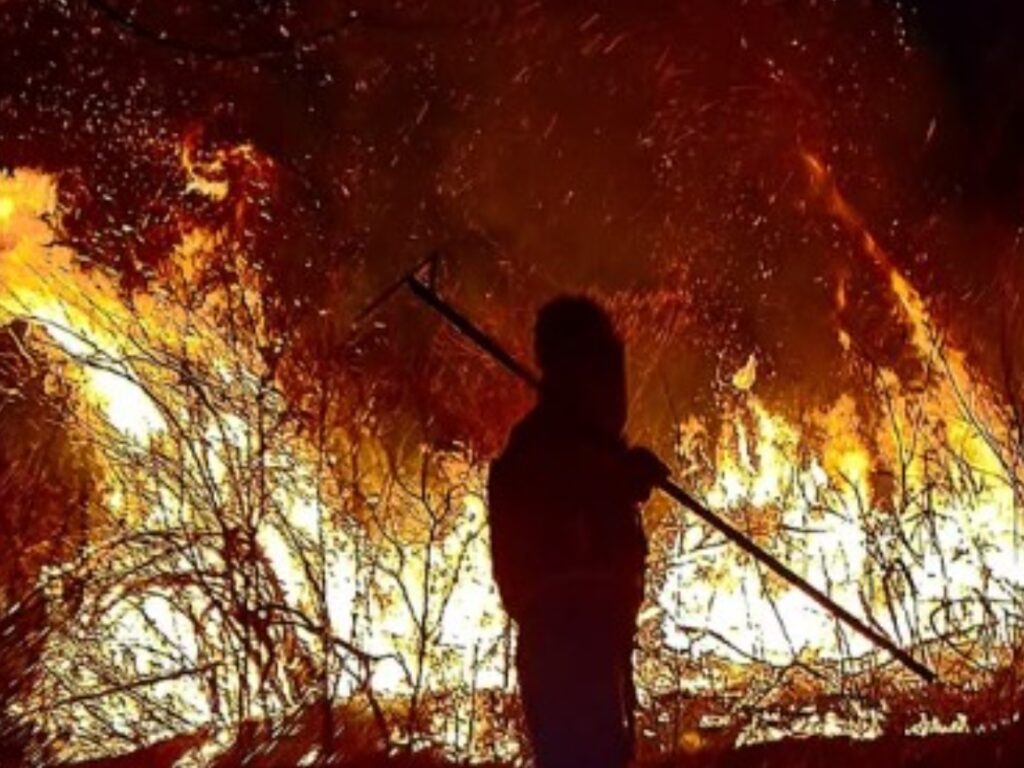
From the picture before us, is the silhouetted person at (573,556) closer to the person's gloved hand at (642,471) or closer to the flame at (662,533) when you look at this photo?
the person's gloved hand at (642,471)

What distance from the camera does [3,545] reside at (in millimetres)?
9938

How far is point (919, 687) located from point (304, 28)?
4.96m

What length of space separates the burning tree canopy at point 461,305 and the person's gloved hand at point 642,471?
223 cm

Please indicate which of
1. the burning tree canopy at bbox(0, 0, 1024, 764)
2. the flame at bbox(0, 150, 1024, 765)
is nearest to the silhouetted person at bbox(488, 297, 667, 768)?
the flame at bbox(0, 150, 1024, 765)

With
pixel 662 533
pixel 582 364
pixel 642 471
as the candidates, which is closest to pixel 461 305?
pixel 662 533

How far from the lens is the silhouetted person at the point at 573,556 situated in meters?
5.07

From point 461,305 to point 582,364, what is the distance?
458 cm

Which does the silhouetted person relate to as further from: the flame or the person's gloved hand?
the flame

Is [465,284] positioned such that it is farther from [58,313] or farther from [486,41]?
[58,313]

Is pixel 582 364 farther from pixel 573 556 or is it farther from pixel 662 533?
pixel 662 533

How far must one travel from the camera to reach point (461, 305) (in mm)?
9766

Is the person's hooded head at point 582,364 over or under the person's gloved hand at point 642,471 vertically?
over

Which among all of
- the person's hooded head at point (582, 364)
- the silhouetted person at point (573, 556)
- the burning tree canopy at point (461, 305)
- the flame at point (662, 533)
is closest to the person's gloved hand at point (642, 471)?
the silhouetted person at point (573, 556)

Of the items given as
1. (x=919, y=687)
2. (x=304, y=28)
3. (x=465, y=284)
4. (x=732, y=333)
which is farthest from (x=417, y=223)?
(x=919, y=687)
